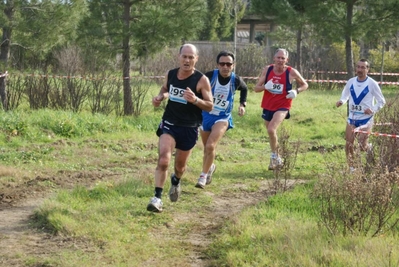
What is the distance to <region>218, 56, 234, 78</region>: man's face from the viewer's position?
905 cm

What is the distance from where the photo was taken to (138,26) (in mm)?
15828

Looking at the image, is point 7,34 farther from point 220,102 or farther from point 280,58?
point 220,102

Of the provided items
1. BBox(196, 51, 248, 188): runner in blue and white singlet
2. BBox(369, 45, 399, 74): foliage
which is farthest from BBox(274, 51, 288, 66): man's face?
BBox(369, 45, 399, 74): foliage

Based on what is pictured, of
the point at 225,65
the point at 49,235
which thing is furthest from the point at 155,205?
the point at 225,65

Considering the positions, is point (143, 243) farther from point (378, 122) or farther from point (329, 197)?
point (378, 122)

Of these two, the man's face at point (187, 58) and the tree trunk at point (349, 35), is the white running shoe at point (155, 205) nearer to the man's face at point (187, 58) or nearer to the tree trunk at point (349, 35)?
the man's face at point (187, 58)

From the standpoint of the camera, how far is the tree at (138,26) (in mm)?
15820

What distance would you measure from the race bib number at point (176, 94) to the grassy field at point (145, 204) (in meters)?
1.31

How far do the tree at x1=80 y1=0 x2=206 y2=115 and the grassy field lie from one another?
9.06ft

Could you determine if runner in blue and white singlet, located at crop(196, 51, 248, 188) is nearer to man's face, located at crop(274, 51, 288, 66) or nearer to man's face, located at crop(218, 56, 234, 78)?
man's face, located at crop(218, 56, 234, 78)

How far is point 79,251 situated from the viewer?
5.91m

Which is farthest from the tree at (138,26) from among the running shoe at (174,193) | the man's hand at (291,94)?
the running shoe at (174,193)

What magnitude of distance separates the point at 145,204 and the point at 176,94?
1.40 m

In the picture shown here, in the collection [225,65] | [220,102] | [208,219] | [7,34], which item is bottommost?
[208,219]
